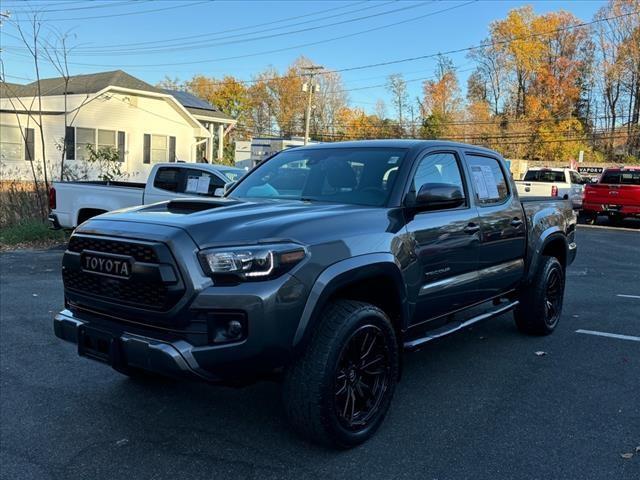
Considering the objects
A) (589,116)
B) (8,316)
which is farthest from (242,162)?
(589,116)

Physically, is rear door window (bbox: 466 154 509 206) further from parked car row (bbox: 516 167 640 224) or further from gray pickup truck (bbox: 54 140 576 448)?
parked car row (bbox: 516 167 640 224)

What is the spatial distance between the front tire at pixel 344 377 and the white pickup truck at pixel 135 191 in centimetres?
698

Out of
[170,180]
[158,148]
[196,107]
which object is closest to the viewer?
[170,180]

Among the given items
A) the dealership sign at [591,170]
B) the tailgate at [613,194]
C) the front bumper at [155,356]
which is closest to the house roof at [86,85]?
the tailgate at [613,194]

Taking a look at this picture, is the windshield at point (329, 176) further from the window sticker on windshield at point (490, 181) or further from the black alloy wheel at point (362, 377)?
the window sticker on windshield at point (490, 181)

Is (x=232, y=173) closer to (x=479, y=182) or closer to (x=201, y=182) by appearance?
(x=201, y=182)

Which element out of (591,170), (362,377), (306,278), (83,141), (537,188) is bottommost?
(362,377)

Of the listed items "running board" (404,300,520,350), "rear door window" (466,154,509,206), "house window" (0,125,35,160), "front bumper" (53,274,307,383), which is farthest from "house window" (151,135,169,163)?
"front bumper" (53,274,307,383)

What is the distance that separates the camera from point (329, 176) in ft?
14.5

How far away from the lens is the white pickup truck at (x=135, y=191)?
34.0ft

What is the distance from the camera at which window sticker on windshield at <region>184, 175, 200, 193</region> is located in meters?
10.6

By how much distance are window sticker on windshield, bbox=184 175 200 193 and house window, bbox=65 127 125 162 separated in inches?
631

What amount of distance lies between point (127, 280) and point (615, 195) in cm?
1812

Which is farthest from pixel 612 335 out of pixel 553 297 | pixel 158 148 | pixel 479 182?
pixel 158 148
